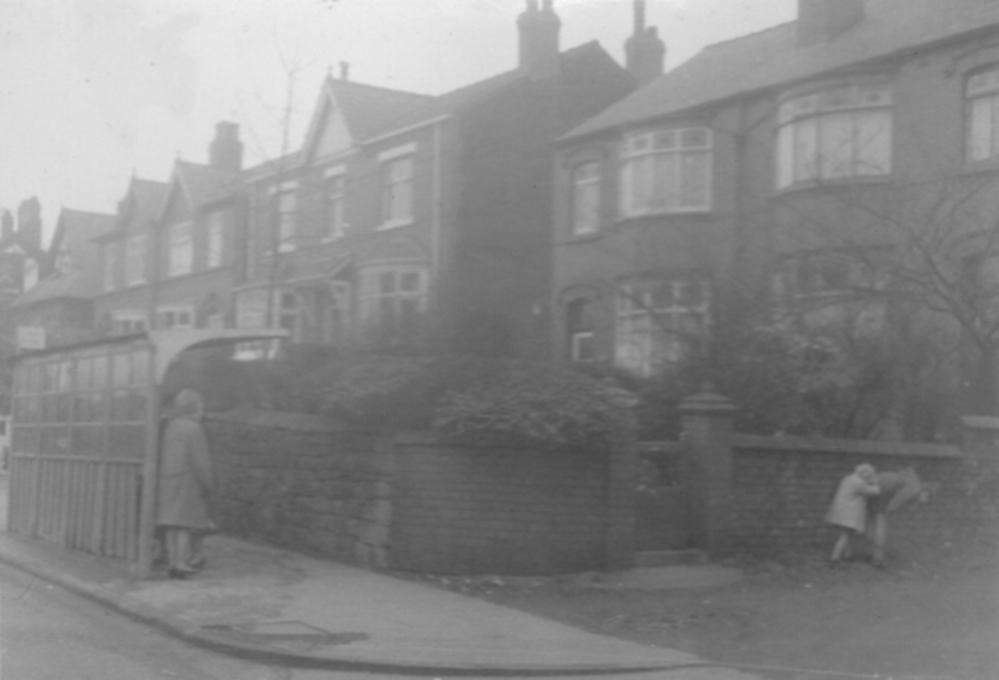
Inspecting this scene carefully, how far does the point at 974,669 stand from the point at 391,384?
6326 mm

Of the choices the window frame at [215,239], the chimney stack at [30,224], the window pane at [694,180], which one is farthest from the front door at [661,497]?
the chimney stack at [30,224]

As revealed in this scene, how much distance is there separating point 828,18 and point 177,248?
79.1 ft

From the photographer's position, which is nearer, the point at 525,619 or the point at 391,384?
the point at 525,619

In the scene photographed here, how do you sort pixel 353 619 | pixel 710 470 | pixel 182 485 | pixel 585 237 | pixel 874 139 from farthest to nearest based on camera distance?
pixel 585 237
pixel 874 139
pixel 710 470
pixel 182 485
pixel 353 619

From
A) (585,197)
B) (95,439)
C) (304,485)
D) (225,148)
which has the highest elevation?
(225,148)

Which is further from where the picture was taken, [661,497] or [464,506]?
[661,497]

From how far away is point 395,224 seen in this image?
34656mm

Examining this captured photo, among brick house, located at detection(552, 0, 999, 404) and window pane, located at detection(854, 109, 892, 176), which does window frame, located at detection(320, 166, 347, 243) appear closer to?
brick house, located at detection(552, 0, 999, 404)

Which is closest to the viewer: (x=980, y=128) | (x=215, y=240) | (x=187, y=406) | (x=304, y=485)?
(x=187, y=406)

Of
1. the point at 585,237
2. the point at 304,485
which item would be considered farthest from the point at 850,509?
the point at 585,237

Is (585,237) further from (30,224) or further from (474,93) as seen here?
(30,224)

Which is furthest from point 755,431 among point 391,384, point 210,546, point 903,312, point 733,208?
point 733,208

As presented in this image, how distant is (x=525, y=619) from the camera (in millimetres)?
12398

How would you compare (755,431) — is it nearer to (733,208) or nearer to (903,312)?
(903,312)
